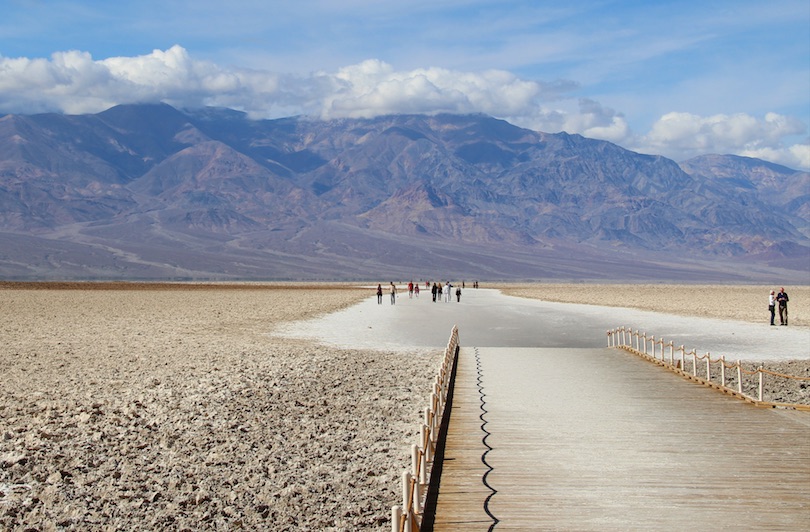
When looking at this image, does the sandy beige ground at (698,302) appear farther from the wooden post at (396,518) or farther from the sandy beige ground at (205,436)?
the wooden post at (396,518)

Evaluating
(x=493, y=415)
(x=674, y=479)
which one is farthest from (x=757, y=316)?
(x=674, y=479)

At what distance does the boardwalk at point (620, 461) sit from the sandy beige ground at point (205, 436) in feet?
4.59

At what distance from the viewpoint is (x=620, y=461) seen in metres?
11.0

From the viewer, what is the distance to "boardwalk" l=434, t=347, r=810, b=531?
8.79 metres

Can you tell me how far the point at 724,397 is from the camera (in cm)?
1639

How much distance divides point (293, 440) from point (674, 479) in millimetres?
6254

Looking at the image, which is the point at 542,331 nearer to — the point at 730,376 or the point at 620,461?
the point at 730,376

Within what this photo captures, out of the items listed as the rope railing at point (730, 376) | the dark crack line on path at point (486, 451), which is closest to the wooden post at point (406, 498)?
the dark crack line on path at point (486, 451)

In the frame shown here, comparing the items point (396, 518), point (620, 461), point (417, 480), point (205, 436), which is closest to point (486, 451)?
point (620, 461)

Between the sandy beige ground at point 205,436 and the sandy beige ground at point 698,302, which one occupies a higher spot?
the sandy beige ground at point 698,302

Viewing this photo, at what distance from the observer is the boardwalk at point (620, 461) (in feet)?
28.8

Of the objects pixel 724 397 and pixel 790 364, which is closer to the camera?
pixel 724 397

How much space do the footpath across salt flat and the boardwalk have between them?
34.6 ft

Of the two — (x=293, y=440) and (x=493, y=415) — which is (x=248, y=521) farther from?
(x=493, y=415)
